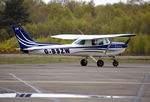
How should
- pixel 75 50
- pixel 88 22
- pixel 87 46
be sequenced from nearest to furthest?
pixel 75 50, pixel 87 46, pixel 88 22

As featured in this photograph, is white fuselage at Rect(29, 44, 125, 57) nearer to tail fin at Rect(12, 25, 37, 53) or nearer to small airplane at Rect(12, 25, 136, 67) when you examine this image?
small airplane at Rect(12, 25, 136, 67)

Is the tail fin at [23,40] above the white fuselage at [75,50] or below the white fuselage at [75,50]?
above

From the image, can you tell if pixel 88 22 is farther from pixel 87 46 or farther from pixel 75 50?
pixel 75 50

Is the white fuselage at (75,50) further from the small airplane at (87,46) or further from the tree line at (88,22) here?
the tree line at (88,22)

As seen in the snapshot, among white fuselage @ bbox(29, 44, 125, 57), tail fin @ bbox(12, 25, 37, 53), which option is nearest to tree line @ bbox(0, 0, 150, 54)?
white fuselage @ bbox(29, 44, 125, 57)

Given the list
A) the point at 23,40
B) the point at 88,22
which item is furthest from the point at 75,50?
the point at 88,22

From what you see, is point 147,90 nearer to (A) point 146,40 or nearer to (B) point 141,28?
(A) point 146,40

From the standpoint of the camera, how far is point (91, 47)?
31891 millimetres

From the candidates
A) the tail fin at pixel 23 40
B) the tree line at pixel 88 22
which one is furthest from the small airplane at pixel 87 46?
the tree line at pixel 88 22

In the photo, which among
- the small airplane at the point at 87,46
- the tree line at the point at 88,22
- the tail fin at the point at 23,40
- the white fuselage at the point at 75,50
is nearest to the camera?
the white fuselage at the point at 75,50

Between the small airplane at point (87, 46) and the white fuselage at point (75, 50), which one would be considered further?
the small airplane at point (87, 46)

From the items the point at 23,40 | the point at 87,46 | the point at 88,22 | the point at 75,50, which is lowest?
the point at 88,22

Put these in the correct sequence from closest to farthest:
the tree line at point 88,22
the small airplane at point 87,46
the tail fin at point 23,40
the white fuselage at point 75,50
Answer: the white fuselage at point 75,50 → the small airplane at point 87,46 → the tail fin at point 23,40 → the tree line at point 88,22

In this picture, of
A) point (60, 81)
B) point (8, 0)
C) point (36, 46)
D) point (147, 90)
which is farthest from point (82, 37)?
point (8, 0)
